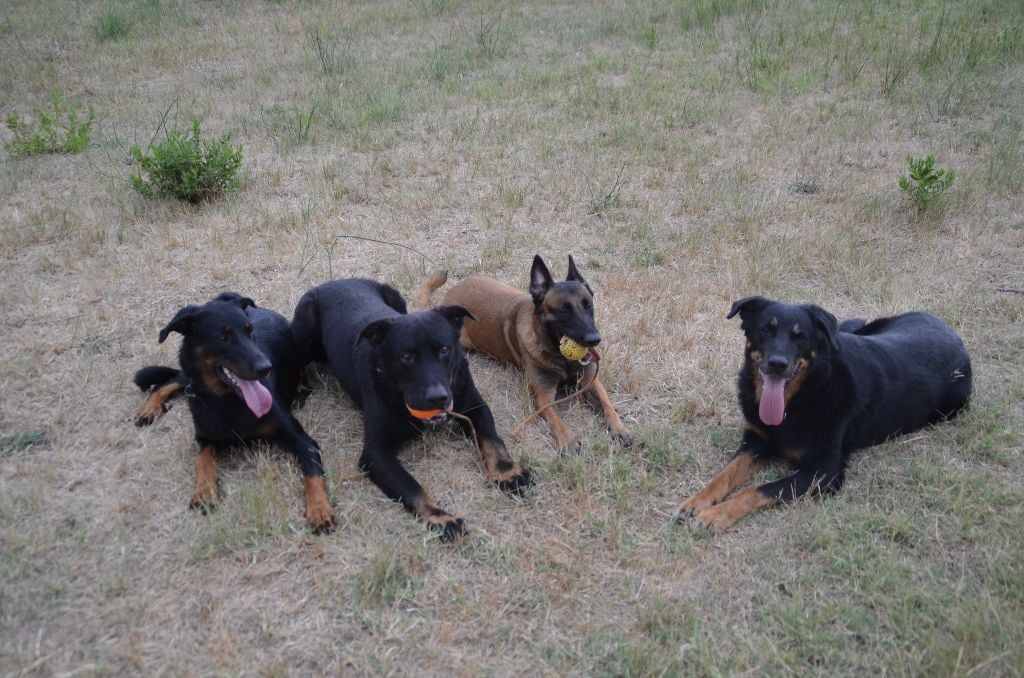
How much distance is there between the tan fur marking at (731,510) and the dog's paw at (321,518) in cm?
187

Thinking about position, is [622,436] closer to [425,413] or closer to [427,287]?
[425,413]

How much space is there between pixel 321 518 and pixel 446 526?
0.65 metres

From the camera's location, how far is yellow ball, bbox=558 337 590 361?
4.87 meters

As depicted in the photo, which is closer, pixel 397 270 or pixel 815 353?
pixel 815 353

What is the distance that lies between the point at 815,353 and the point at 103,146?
29.3 ft

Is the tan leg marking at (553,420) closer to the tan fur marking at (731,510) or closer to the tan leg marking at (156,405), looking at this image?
the tan fur marking at (731,510)

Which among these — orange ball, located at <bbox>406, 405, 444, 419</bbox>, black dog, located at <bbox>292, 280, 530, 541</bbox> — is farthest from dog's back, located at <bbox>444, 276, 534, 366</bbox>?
orange ball, located at <bbox>406, 405, 444, 419</bbox>

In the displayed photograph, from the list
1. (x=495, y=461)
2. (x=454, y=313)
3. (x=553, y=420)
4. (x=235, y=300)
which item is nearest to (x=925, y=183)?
(x=553, y=420)

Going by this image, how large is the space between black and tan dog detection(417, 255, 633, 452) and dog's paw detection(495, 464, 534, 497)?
1.30 ft

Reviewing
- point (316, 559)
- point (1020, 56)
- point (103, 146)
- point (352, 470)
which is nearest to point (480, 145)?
point (103, 146)

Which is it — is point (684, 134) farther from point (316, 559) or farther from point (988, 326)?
point (316, 559)

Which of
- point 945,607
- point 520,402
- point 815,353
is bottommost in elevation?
point 520,402

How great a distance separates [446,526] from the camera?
3.79 m

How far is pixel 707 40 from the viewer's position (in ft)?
39.3
